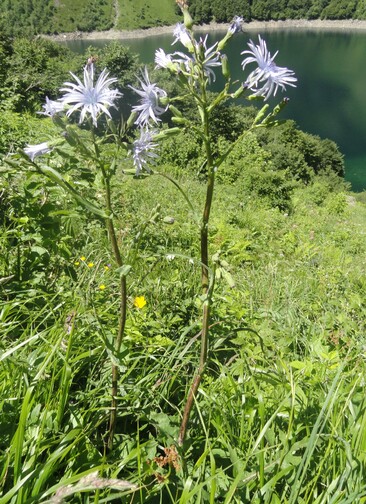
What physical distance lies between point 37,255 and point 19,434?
3.44 feet

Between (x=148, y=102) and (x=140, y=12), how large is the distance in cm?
15145

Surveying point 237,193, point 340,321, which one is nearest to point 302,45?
point 237,193

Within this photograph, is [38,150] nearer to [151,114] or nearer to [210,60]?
[151,114]

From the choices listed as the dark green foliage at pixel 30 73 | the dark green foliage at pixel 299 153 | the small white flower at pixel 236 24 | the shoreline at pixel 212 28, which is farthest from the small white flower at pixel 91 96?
the shoreline at pixel 212 28

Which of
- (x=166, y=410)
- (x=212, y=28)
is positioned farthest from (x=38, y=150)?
(x=212, y=28)

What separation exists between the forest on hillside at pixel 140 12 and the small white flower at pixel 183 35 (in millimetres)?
134190

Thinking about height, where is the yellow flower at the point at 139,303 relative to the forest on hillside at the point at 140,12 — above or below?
above

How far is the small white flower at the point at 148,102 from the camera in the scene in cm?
117

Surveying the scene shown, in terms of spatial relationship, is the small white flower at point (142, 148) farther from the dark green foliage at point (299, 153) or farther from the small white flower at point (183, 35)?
the dark green foliage at point (299, 153)

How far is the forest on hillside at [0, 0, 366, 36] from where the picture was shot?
396 ft

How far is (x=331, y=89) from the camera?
58781mm

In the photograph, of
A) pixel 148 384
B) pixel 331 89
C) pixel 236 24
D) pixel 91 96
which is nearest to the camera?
pixel 91 96

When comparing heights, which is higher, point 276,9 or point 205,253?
point 205,253

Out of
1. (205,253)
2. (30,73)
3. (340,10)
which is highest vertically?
(205,253)
